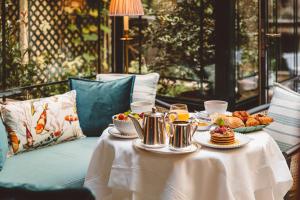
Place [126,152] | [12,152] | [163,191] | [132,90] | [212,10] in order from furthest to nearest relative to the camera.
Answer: [212,10], [132,90], [12,152], [126,152], [163,191]

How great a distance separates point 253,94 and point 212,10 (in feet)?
3.79

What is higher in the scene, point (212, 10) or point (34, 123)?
point (212, 10)

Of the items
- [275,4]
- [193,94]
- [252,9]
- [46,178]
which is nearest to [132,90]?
[46,178]

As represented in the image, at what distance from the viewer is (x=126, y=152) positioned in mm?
2604

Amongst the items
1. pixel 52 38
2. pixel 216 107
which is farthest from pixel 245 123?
pixel 52 38

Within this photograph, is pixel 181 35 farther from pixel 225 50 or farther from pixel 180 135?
pixel 180 135

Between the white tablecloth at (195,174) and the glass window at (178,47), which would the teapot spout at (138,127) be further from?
the glass window at (178,47)

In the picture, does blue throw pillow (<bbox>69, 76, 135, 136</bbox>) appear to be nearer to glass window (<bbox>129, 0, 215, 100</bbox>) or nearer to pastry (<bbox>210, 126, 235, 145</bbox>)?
pastry (<bbox>210, 126, 235, 145</bbox>)

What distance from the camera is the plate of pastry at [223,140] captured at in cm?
255

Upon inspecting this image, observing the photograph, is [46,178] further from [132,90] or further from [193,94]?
[193,94]

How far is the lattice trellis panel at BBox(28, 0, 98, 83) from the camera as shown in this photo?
6507 mm

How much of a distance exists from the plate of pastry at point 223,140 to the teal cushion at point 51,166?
80 cm

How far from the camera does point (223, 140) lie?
8.39ft

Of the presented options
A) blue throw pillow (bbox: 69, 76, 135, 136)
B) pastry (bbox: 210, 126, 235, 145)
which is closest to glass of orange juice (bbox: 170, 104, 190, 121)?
pastry (bbox: 210, 126, 235, 145)
